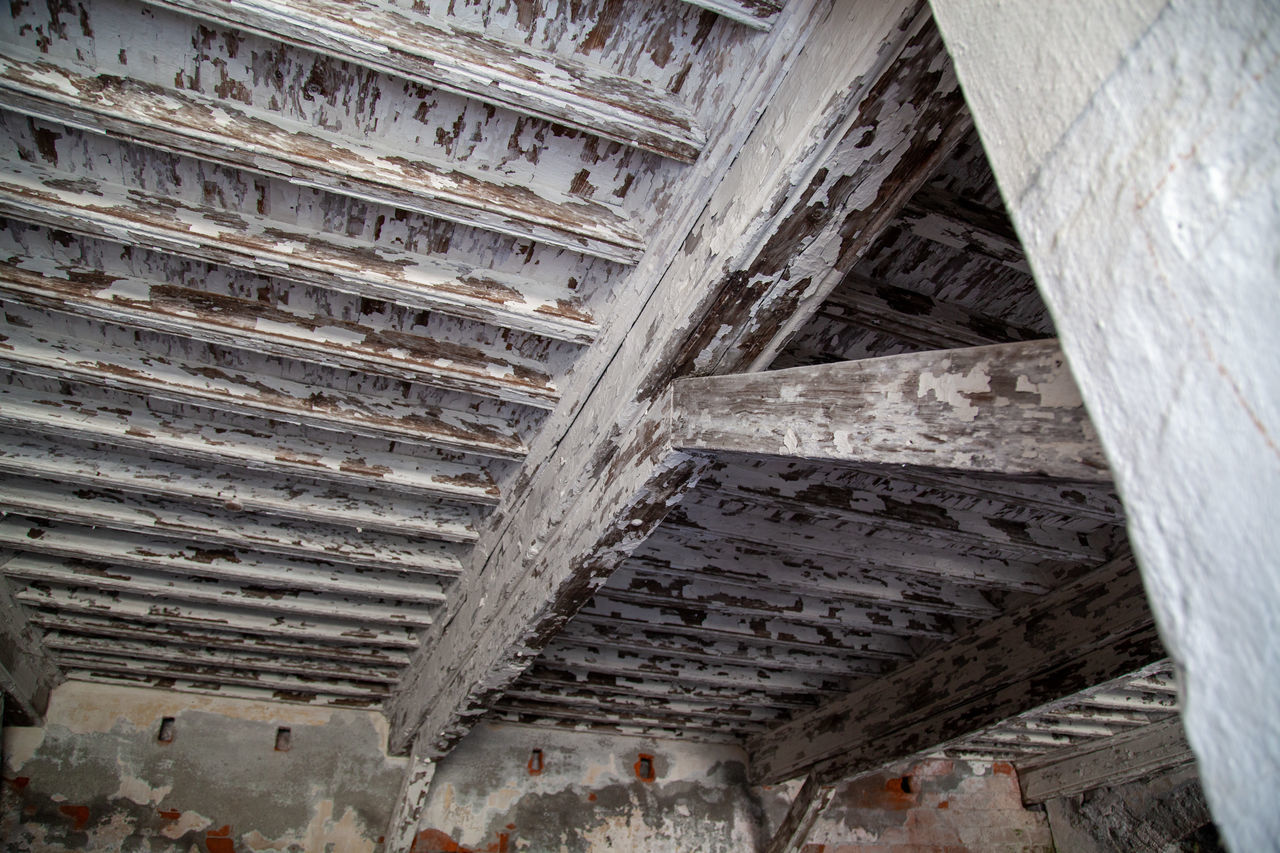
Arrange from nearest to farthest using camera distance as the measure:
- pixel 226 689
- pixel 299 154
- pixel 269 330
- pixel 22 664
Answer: pixel 299 154 < pixel 269 330 < pixel 22 664 < pixel 226 689

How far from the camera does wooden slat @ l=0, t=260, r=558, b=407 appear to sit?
2.02m

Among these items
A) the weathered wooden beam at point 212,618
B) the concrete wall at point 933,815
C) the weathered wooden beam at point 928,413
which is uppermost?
the weathered wooden beam at point 212,618

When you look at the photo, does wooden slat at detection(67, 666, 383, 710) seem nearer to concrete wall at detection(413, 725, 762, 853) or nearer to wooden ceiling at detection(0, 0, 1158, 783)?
concrete wall at detection(413, 725, 762, 853)

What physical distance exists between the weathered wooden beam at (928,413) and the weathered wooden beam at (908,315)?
0.48 metres

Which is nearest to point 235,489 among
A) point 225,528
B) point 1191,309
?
point 225,528

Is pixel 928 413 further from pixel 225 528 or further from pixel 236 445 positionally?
pixel 225 528

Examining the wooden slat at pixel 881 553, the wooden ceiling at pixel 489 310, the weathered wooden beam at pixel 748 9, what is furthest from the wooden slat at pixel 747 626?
the weathered wooden beam at pixel 748 9

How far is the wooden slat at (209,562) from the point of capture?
3184mm

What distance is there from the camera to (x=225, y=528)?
10.1ft

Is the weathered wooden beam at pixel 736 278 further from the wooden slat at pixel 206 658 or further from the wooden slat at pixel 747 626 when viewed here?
the wooden slat at pixel 206 658

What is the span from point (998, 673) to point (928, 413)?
2624 mm

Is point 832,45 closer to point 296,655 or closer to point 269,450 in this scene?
point 269,450

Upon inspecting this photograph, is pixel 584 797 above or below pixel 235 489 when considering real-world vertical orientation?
below

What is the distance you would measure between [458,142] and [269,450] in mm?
1504
